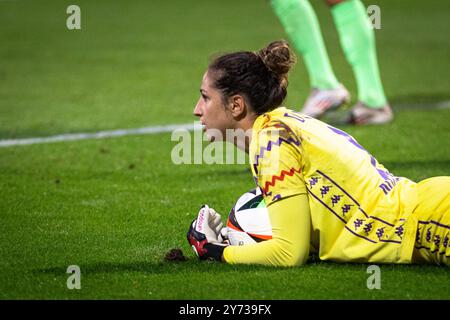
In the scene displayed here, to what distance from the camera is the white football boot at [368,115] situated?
26.7ft

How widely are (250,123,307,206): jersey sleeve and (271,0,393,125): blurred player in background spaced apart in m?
4.00

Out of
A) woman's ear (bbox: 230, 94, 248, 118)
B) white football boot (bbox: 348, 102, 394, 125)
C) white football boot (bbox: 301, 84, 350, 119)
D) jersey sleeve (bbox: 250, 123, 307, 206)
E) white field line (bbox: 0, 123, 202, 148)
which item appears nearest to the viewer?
jersey sleeve (bbox: 250, 123, 307, 206)

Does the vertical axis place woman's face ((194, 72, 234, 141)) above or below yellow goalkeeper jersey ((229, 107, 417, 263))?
above

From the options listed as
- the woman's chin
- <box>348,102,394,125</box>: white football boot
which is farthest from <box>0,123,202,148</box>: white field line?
the woman's chin

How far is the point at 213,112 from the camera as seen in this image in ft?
13.5

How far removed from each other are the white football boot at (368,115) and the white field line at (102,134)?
4.94 feet

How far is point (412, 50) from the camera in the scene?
13.1 meters

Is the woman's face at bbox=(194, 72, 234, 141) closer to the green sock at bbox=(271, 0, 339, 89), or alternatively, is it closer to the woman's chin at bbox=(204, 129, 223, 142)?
the woman's chin at bbox=(204, 129, 223, 142)

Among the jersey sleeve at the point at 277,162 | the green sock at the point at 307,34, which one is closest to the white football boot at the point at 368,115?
the green sock at the point at 307,34

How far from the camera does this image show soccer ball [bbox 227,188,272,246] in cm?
421

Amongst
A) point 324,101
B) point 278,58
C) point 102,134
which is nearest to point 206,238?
point 278,58

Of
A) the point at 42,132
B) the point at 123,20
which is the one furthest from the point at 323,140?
the point at 123,20

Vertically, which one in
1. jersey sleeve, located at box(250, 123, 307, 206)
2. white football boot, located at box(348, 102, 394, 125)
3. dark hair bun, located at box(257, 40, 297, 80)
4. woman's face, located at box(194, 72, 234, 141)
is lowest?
white football boot, located at box(348, 102, 394, 125)
